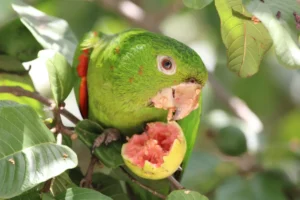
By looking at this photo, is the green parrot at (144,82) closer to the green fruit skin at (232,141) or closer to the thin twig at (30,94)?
the thin twig at (30,94)

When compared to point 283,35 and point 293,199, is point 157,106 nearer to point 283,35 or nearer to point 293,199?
point 283,35

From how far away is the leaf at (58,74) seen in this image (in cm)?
147

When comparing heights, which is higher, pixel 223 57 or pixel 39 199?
pixel 39 199

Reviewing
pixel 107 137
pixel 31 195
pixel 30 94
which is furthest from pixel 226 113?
pixel 31 195

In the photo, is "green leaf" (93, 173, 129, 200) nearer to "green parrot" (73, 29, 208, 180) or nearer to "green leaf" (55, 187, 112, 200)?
"green parrot" (73, 29, 208, 180)

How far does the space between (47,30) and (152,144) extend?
1.47 ft

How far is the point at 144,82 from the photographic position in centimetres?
156

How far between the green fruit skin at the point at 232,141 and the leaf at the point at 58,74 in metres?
0.73

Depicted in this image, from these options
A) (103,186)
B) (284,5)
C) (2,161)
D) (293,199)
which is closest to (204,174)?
(293,199)

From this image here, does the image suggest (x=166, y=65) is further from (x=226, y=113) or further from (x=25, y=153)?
(x=226, y=113)

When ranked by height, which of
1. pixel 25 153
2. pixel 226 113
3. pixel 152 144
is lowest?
pixel 226 113

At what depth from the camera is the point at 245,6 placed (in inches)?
49.5

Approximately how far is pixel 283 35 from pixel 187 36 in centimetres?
207

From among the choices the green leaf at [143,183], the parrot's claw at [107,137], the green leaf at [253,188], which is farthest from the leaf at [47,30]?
the green leaf at [253,188]
